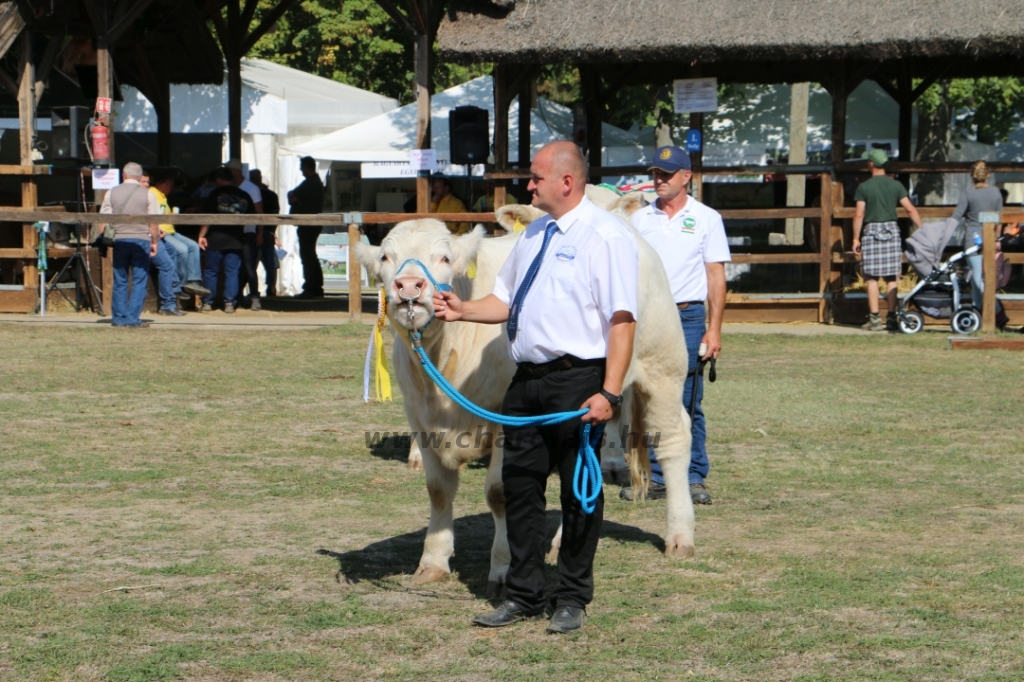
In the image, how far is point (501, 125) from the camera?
19359 millimetres

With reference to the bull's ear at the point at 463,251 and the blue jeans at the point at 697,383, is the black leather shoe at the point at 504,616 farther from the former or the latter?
the blue jeans at the point at 697,383

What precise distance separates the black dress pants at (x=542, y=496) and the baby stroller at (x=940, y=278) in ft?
39.5

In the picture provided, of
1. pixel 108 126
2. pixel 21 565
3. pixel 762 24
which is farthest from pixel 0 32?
pixel 21 565

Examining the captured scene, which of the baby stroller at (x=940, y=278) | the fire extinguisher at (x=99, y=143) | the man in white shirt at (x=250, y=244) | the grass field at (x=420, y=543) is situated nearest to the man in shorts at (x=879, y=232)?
the baby stroller at (x=940, y=278)

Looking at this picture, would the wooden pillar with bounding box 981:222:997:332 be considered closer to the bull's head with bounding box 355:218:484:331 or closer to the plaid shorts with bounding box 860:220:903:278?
the plaid shorts with bounding box 860:220:903:278

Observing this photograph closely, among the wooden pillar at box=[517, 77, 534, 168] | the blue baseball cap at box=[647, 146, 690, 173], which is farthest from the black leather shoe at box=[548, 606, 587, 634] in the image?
the wooden pillar at box=[517, 77, 534, 168]

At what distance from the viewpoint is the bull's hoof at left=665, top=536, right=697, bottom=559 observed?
6.44m

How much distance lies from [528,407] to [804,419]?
568cm

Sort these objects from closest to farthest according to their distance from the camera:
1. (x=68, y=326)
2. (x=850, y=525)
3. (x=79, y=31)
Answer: (x=850, y=525), (x=68, y=326), (x=79, y=31)

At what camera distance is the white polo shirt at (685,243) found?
7508 mm

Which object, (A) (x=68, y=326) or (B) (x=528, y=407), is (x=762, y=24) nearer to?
Answer: (A) (x=68, y=326)

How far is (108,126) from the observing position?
1838cm

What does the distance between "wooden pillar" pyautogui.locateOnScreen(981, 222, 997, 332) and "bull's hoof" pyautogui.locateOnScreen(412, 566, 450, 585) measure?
39.0ft

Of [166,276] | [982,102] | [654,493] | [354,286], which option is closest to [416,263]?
[654,493]
